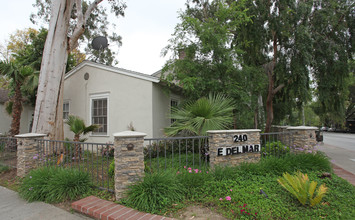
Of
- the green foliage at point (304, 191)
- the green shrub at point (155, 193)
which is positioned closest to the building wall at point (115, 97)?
the green shrub at point (155, 193)

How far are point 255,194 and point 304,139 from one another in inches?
122

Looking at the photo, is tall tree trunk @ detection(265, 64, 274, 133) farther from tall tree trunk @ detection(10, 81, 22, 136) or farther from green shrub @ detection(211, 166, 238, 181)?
tall tree trunk @ detection(10, 81, 22, 136)

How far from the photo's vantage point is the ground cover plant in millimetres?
2861

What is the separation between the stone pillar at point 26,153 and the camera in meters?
4.70

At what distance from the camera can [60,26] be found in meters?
7.51

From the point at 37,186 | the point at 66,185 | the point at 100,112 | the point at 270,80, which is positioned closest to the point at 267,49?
the point at 270,80

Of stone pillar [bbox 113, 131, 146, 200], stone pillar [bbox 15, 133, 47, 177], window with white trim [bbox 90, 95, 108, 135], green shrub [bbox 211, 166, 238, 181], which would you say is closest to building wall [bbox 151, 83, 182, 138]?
window with white trim [bbox 90, 95, 108, 135]

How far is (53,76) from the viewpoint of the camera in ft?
24.2

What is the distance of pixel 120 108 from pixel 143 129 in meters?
1.45

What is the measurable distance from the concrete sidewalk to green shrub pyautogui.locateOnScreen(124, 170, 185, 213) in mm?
844

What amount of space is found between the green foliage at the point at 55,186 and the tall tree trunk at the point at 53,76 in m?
3.84

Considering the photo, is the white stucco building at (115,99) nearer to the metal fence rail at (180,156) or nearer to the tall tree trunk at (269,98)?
the metal fence rail at (180,156)

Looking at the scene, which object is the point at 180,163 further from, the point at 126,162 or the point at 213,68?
the point at 213,68

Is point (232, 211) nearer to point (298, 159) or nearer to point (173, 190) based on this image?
point (173, 190)
